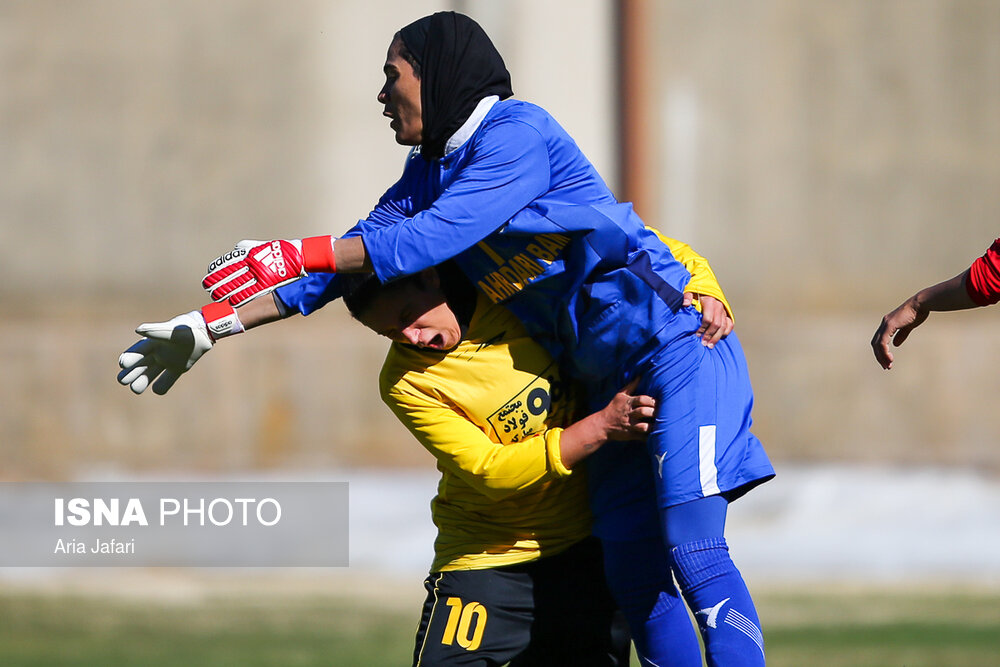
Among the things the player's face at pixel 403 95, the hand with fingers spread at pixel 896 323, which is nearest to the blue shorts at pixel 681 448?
the hand with fingers spread at pixel 896 323

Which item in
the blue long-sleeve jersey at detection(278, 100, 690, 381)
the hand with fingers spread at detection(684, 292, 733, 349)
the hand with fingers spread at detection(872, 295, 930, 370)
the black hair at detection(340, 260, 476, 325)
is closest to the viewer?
the blue long-sleeve jersey at detection(278, 100, 690, 381)

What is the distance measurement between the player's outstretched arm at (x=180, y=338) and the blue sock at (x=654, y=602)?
3.84 feet

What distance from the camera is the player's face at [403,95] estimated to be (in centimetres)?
319

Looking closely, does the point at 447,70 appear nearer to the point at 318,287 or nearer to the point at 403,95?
the point at 403,95

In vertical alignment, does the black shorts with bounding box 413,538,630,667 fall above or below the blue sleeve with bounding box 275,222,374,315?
below

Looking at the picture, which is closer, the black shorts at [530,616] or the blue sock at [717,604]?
the blue sock at [717,604]

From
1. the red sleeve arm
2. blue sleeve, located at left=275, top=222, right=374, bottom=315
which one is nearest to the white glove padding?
blue sleeve, located at left=275, top=222, right=374, bottom=315

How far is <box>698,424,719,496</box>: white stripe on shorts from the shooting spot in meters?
3.15

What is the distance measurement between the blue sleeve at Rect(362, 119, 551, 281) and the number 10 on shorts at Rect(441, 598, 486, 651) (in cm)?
102

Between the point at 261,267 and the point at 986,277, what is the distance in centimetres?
191

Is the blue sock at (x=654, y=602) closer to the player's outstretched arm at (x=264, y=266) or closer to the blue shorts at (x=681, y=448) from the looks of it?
the blue shorts at (x=681, y=448)

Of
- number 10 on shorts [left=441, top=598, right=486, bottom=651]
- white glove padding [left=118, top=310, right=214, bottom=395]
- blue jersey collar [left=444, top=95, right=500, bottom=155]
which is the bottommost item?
number 10 on shorts [left=441, top=598, right=486, bottom=651]

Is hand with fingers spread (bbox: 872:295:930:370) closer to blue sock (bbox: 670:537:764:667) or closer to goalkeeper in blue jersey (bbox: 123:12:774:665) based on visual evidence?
goalkeeper in blue jersey (bbox: 123:12:774:665)

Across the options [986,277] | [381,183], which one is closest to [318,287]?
[986,277]
